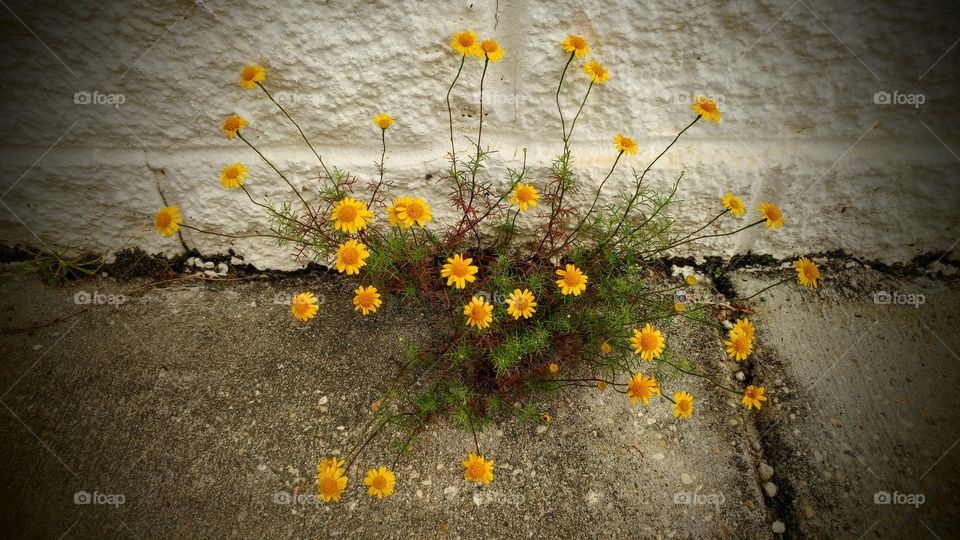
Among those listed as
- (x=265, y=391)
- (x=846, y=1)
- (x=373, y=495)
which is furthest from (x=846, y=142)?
(x=265, y=391)

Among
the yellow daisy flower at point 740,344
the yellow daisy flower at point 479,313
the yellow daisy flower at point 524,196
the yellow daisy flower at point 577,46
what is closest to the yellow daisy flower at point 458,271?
the yellow daisy flower at point 479,313

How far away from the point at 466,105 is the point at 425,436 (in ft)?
4.59

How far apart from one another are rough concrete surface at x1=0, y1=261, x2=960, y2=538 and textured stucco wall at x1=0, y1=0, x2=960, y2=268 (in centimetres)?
43

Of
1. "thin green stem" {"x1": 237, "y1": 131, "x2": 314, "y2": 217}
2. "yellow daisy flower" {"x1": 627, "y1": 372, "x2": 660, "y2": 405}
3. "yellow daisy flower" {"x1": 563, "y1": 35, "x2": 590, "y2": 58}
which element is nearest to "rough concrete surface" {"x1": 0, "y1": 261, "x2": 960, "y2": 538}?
"yellow daisy flower" {"x1": 627, "y1": 372, "x2": 660, "y2": 405}

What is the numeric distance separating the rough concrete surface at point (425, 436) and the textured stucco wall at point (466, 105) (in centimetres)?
43

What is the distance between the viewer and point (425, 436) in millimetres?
1876

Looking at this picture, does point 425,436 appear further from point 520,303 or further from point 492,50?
point 492,50

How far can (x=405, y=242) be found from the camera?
2.19m

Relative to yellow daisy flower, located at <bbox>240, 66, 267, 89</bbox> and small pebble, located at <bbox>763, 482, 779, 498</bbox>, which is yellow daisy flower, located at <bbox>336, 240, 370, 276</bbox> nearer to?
yellow daisy flower, located at <bbox>240, 66, 267, 89</bbox>

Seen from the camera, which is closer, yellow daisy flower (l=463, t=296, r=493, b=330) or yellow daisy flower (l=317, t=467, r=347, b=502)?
yellow daisy flower (l=317, t=467, r=347, b=502)

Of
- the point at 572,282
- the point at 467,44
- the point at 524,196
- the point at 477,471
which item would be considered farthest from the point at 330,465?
the point at 467,44

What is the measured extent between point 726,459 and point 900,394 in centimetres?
89

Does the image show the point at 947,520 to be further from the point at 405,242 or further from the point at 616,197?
the point at 405,242

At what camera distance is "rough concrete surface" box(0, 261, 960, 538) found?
168cm
